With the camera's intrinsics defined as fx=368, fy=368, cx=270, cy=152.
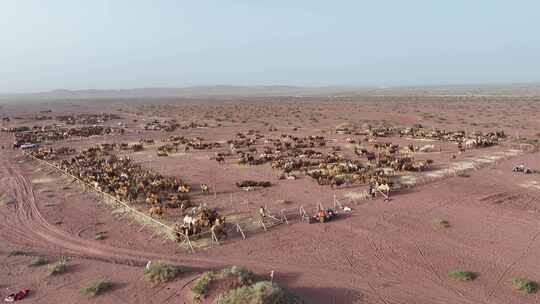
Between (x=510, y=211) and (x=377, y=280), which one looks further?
(x=510, y=211)

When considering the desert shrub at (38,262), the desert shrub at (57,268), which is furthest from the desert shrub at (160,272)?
the desert shrub at (38,262)

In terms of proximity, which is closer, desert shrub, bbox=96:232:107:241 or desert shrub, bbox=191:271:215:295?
desert shrub, bbox=191:271:215:295

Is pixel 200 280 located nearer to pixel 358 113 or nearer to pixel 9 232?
Result: pixel 9 232

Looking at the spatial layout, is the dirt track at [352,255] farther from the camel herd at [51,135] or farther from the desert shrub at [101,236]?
the camel herd at [51,135]

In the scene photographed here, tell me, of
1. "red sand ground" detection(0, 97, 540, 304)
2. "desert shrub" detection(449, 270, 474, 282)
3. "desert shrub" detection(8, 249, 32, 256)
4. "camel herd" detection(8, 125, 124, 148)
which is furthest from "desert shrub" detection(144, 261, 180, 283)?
"camel herd" detection(8, 125, 124, 148)

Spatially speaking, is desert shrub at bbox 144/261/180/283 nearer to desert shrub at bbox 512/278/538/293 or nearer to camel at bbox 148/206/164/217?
camel at bbox 148/206/164/217

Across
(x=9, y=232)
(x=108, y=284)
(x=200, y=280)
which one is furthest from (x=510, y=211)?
(x=9, y=232)

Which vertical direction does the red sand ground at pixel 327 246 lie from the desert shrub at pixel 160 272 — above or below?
below
